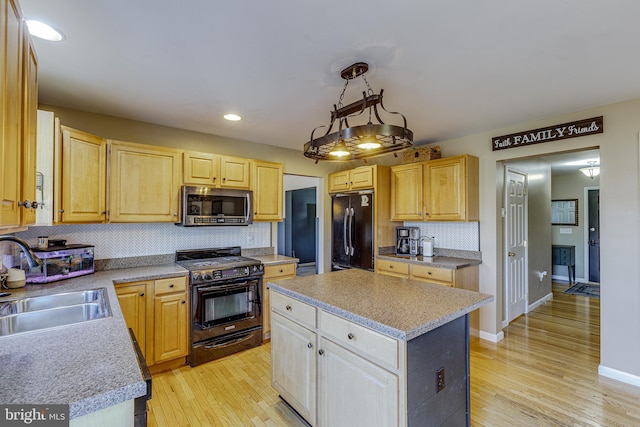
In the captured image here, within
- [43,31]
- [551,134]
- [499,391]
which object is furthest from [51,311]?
[551,134]

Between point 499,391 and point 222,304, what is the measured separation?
103 inches

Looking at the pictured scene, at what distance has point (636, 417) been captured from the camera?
220 cm

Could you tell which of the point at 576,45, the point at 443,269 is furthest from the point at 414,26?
the point at 443,269

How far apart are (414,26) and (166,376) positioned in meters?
3.34

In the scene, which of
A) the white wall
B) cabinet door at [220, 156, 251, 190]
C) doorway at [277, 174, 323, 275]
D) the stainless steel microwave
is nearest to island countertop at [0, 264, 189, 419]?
the stainless steel microwave

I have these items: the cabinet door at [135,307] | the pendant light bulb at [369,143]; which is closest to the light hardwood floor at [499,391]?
the cabinet door at [135,307]

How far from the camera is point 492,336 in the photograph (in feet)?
11.6

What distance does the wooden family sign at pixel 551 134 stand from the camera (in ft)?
9.18

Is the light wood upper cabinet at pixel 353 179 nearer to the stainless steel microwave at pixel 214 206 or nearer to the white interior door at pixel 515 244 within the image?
the stainless steel microwave at pixel 214 206

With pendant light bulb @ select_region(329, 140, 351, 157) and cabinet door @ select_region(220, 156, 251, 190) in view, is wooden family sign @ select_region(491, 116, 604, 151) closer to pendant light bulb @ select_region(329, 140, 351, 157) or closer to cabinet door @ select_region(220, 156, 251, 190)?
pendant light bulb @ select_region(329, 140, 351, 157)

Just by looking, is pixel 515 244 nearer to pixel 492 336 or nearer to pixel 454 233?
pixel 454 233

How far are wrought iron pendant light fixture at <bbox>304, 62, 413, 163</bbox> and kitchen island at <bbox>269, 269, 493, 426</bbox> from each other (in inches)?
37.7

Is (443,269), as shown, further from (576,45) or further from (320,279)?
(576,45)

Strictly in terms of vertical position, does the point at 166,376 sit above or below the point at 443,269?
below
